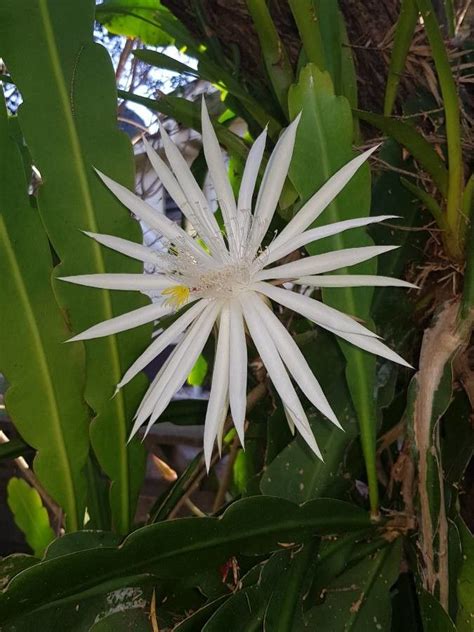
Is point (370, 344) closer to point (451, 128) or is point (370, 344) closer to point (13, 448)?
point (451, 128)

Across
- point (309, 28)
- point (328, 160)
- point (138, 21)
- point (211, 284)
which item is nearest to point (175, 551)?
point (211, 284)

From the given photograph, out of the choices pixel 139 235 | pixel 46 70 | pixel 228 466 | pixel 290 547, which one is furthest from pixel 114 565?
pixel 228 466

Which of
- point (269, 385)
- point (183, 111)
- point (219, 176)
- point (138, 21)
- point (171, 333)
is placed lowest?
point (269, 385)

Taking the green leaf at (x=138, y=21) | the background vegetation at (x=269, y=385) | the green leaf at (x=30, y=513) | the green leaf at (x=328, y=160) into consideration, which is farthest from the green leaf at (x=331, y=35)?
the green leaf at (x=30, y=513)

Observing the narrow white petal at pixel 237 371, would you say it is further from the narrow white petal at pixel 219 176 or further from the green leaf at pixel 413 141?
the green leaf at pixel 413 141

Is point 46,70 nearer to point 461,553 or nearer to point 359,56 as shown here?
point 359,56

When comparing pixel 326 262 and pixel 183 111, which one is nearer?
pixel 326 262

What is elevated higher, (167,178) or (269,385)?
(167,178)
